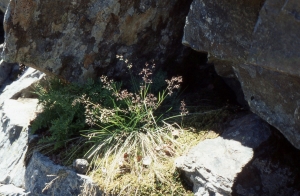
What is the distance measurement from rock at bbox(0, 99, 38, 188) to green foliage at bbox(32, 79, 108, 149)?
24cm

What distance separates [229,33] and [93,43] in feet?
4.86

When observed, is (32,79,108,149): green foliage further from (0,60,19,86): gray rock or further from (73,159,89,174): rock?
(0,60,19,86): gray rock

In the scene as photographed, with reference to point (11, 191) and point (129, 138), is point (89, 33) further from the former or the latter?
point (11, 191)

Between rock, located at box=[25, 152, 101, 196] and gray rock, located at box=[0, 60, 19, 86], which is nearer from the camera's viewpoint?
rock, located at box=[25, 152, 101, 196]

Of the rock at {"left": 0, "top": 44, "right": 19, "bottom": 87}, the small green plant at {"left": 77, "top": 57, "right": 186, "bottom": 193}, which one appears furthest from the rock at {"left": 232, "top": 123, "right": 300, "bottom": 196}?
the rock at {"left": 0, "top": 44, "right": 19, "bottom": 87}

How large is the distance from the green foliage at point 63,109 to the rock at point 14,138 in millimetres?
236

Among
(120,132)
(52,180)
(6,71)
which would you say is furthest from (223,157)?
(6,71)

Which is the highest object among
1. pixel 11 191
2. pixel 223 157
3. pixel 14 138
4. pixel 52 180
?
pixel 223 157

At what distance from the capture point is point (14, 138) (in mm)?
5020

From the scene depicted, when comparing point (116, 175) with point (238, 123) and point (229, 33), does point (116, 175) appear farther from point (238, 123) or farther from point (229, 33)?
point (229, 33)

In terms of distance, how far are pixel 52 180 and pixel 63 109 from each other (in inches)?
26.2

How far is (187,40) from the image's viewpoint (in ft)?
13.1

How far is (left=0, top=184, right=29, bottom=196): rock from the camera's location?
4531mm

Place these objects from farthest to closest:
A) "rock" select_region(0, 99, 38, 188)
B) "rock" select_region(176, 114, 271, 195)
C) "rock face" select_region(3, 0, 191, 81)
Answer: "rock" select_region(0, 99, 38, 188)
"rock face" select_region(3, 0, 191, 81)
"rock" select_region(176, 114, 271, 195)
